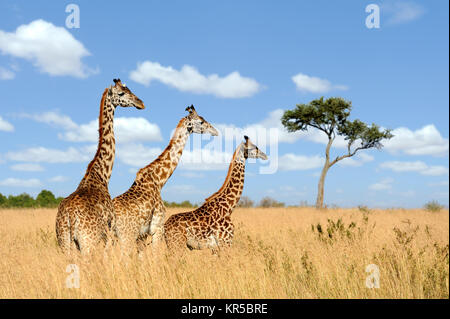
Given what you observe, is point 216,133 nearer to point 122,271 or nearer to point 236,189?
point 236,189

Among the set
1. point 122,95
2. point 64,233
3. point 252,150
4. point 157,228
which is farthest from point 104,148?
point 252,150

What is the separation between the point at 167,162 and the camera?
8812mm

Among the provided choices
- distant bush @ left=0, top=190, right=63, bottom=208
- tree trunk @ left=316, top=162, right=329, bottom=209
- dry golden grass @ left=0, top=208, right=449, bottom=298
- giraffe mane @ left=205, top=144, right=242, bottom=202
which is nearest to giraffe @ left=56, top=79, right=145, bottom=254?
dry golden grass @ left=0, top=208, right=449, bottom=298

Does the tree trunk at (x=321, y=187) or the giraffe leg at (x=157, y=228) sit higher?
the tree trunk at (x=321, y=187)

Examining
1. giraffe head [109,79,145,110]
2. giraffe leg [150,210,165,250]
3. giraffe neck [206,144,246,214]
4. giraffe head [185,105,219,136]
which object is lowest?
giraffe leg [150,210,165,250]

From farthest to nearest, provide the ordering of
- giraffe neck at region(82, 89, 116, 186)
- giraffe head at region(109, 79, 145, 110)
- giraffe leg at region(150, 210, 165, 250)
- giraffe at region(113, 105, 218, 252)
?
giraffe head at region(109, 79, 145, 110)
giraffe leg at region(150, 210, 165, 250)
giraffe neck at region(82, 89, 116, 186)
giraffe at region(113, 105, 218, 252)

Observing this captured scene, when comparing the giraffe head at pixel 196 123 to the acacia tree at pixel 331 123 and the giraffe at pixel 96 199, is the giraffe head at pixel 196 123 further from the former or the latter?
the acacia tree at pixel 331 123

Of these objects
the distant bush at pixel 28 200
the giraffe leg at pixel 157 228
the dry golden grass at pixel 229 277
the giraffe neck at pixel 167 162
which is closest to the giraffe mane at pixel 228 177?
the giraffe neck at pixel 167 162

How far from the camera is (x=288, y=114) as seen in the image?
37656 millimetres

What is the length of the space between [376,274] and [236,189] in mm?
3380

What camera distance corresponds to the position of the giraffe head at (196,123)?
893cm

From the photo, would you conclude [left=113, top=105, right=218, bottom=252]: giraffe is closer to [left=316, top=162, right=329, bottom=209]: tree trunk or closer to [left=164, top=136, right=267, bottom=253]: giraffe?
[left=164, top=136, right=267, bottom=253]: giraffe

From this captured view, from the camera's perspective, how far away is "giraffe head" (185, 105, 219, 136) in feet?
29.3

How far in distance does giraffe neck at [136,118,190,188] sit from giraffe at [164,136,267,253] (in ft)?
2.73
